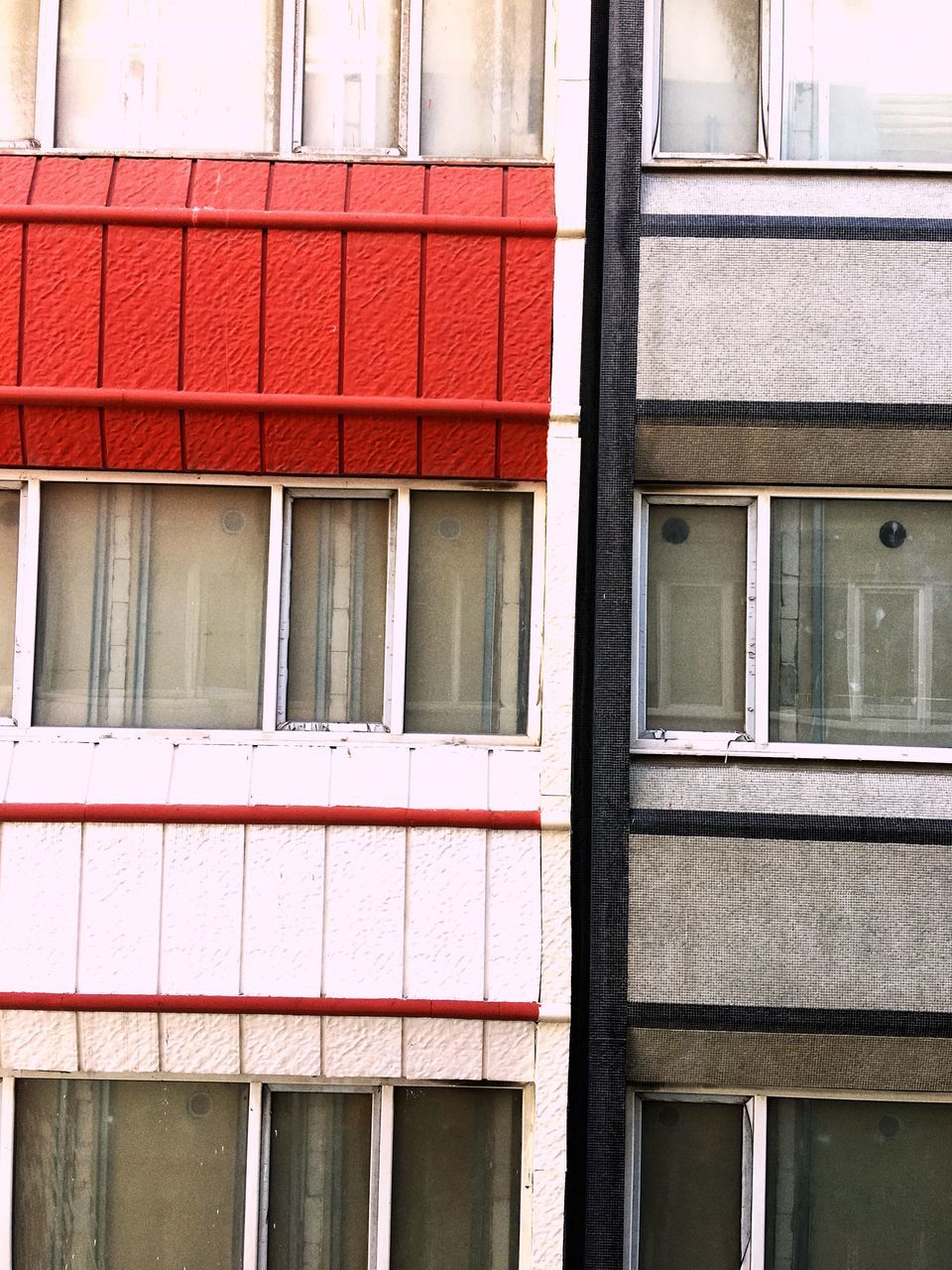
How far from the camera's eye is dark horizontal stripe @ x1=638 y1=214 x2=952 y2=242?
5434mm

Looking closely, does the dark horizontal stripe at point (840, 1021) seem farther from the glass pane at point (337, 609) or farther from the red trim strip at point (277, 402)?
the red trim strip at point (277, 402)

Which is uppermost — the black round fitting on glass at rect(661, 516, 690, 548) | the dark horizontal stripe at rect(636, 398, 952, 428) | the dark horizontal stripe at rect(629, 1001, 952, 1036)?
the dark horizontal stripe at rect(636, 398, 952, 428)

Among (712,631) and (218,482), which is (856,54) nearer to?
(712,631)

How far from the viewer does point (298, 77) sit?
5691 millimetres

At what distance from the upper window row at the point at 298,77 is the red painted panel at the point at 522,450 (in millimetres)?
1420

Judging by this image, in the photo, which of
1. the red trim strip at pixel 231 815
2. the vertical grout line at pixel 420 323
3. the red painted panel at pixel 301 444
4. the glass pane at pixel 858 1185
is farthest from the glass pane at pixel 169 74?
the glass pane at pixel 858 1185

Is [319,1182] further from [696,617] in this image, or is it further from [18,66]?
[18,66]

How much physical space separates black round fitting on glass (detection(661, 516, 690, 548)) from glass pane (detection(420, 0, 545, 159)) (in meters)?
1.92

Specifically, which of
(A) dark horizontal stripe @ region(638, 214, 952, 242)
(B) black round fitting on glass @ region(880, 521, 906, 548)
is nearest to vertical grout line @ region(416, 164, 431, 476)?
(A) dark horizontal stripe @ region(638, 214, 952, 242)

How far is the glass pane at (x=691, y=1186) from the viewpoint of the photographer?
213 inches

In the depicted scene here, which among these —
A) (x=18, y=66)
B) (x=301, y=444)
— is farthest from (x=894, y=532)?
(x=18, y=66)

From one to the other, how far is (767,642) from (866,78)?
2.81 metres

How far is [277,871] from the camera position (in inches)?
209

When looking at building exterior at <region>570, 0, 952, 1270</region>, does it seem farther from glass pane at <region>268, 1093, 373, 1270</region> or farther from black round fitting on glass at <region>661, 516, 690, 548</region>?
glass pane at <region>268, 1093, 373, 1270</region>
